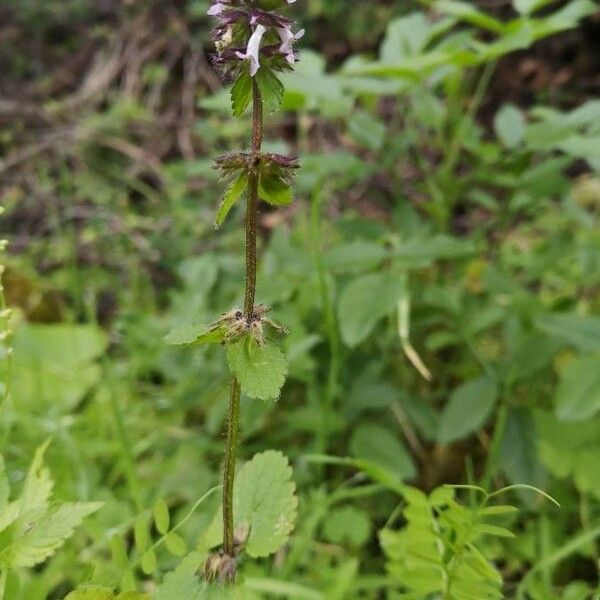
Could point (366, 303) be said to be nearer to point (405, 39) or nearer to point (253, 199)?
point (405, 39)

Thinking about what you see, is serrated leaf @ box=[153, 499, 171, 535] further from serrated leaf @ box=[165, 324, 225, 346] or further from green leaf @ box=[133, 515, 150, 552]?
serrated leaf @ box=[165, 324, 225, 346]

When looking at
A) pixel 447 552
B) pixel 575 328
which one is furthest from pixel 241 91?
pixel 575 328

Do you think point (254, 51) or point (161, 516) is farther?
point (161, 516)

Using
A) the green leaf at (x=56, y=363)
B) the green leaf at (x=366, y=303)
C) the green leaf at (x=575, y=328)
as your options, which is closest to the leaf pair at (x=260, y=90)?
the green leaf at (x=366, y=303)

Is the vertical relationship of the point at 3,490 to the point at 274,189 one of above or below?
below

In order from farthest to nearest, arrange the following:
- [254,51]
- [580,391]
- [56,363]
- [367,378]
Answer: [56,363] → [367,378] → [580,391] → [254,51]

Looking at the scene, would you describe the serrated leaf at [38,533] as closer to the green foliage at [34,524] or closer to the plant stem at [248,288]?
the green foliage at [34,524]
